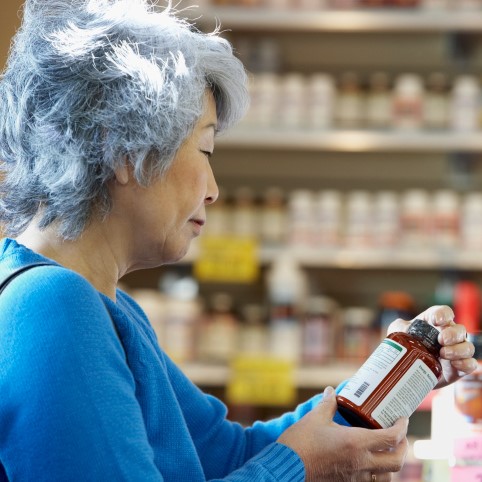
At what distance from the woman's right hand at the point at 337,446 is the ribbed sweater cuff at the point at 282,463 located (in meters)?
0.01

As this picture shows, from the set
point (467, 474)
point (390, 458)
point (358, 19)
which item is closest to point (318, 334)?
point (358, 19)

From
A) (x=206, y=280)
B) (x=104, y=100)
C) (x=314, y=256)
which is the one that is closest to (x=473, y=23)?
(x=314, y=256)

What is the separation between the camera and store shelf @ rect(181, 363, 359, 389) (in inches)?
127

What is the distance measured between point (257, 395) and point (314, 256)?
547mm

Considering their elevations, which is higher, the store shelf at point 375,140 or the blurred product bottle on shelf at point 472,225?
the store shelf at point 375,140

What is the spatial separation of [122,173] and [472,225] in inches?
91.6

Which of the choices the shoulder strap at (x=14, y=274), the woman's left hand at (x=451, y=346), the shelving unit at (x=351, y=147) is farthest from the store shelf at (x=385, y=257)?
the shoulder strap at (x=14, y=274)

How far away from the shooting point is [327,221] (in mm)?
3279

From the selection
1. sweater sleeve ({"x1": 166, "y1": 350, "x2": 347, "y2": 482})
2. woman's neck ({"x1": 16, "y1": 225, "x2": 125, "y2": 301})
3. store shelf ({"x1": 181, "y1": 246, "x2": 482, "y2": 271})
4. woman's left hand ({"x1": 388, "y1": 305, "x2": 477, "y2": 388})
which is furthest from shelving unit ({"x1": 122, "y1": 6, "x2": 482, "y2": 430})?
woman's neck ({"x1": 16, "y1": 225, "x2": 125, "y2": 301})

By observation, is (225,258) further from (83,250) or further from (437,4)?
(83,250)

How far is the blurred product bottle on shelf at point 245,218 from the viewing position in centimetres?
333

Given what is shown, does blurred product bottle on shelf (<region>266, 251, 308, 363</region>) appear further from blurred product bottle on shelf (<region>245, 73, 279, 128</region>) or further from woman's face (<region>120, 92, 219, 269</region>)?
woman's face (<region>120, 92, 219, 269</region>)

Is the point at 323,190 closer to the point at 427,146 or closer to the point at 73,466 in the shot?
the point at 427,146

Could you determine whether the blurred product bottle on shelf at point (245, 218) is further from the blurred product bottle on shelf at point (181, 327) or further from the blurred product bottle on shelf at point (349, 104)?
the blurred product bottle on shelf at point (349, 104)
